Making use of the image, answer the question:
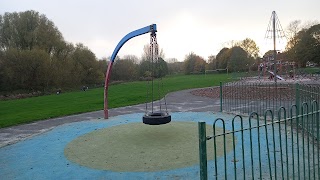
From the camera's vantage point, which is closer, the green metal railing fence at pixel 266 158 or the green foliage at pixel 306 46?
the green metal railing fence at pixel 266 158

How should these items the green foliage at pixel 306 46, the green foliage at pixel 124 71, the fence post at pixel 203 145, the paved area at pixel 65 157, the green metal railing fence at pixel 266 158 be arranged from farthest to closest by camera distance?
the green foliage at pixel 124 71
the green foliage at pixel 306 46
the paved area at pixel 65 157
the green metal railing fence at pixel 266 158
the fence post at pixel 203 145

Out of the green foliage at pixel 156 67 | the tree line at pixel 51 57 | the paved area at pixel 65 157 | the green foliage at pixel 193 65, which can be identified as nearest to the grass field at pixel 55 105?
the green foliage at pixel 156 67

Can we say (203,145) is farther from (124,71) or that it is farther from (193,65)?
(193,65)

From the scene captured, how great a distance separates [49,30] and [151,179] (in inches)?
1798

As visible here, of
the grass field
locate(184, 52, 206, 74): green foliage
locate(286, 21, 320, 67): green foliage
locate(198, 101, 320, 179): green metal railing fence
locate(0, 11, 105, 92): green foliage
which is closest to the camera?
locate(198, 101, 320, 179): green metal railing fence

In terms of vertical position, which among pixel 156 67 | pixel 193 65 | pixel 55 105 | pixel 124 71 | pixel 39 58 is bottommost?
pixel 55 105

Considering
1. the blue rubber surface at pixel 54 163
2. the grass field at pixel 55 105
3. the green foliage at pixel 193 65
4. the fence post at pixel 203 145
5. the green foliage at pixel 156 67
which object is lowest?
the blue rubber surface at pixel 54 163

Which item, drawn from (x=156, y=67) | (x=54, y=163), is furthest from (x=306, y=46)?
(x=54, y=163)

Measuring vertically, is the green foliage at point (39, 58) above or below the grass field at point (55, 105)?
above

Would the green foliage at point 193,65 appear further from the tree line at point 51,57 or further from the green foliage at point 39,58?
the green foliage at point 39,58

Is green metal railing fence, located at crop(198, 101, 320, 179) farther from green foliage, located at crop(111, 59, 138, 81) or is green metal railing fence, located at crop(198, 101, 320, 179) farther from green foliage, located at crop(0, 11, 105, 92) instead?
green foliage, located at crop(111, 59, 138, 81)

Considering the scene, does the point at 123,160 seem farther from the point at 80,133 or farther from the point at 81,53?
the point at 81,53

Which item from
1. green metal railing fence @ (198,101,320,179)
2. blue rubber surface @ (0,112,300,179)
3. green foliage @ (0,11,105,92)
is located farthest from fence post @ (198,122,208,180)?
green foliage @ (0,11,105,92)

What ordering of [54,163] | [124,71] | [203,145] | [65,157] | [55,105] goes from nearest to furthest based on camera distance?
1. [203,145]
2. [54,163]
3. [65,157]
4. [55,105]
5. [124,71]
